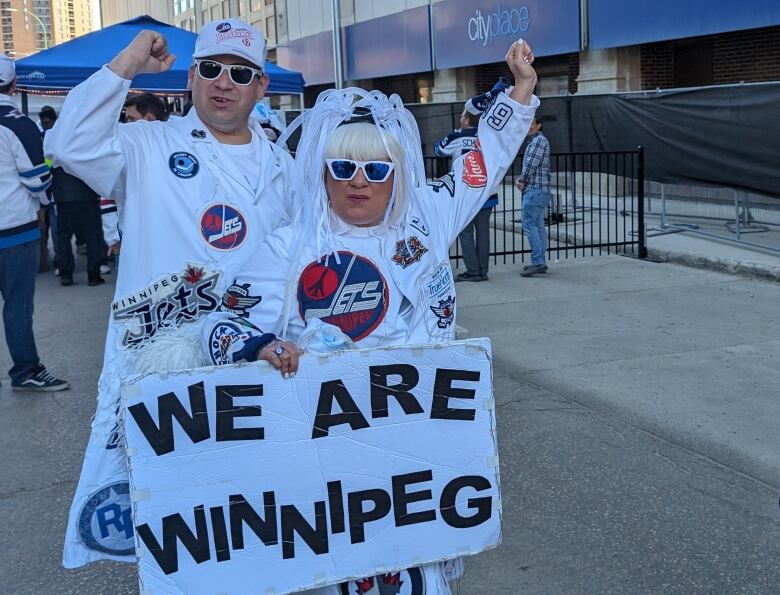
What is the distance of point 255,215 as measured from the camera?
314 centimetres

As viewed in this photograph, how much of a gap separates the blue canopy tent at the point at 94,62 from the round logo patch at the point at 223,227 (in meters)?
10.3

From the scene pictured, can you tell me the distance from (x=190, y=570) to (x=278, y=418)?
17.2 inches

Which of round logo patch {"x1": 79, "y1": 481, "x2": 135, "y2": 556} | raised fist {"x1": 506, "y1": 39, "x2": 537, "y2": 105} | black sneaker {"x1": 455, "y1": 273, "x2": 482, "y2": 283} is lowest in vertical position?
black sneaker {"x1": 455, "y1": 273, "x2": 482, "y2": 283}

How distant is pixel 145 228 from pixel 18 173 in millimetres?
3979

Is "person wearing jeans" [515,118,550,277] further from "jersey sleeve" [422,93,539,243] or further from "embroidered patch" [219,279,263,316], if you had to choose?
"embroidered patch" [219,279,263,316]

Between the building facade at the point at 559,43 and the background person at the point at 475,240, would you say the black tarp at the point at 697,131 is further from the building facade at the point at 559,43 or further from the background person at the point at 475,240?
the building facade at the point at 559,43

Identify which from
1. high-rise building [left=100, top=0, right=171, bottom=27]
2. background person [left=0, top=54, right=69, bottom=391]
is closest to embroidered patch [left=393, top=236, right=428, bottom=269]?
background person [left=0, top=54, right=69, bottom=391]

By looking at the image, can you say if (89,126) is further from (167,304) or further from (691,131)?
(691,131)

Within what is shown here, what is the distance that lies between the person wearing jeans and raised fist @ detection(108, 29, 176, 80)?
311 inches

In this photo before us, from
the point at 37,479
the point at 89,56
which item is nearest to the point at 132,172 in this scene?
the point at 37,479

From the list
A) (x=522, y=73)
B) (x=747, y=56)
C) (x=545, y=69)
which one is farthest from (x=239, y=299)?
(x=545, y=69)

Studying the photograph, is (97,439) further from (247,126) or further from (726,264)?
(726,264)

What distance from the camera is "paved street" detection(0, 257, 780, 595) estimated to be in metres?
3.90

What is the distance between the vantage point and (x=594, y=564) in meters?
3.87
